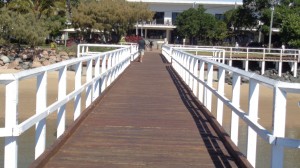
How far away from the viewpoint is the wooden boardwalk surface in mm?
6902

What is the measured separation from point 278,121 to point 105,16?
53604mm

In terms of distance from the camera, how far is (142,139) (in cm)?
836

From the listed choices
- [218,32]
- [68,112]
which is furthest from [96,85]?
[218,32]

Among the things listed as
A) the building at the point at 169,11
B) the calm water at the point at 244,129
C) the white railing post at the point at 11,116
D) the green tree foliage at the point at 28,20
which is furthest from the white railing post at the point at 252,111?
the building at the point at 169,11

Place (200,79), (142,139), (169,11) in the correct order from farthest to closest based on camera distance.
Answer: (169,11) → (200,79) → (142,139)

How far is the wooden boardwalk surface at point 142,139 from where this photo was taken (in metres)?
6.90

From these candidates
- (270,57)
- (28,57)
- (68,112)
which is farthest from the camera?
(270,57)

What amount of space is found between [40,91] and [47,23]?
140 ft

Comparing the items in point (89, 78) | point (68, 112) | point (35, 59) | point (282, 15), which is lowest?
point (68, 112)

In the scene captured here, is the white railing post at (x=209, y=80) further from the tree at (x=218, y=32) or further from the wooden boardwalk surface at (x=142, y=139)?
the tree at (x=218, y=32)

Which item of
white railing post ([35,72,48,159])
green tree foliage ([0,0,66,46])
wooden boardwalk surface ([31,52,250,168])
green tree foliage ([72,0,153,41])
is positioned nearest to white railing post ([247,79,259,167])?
wooden boardwalk surface ([31,52,250,168])

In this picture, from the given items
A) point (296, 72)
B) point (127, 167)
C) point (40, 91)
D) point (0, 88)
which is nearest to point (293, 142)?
point (127, 167)

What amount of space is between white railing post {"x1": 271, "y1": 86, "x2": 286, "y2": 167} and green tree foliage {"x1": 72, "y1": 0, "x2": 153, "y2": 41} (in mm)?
53354

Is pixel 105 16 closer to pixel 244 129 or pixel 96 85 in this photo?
pixel 244 129
